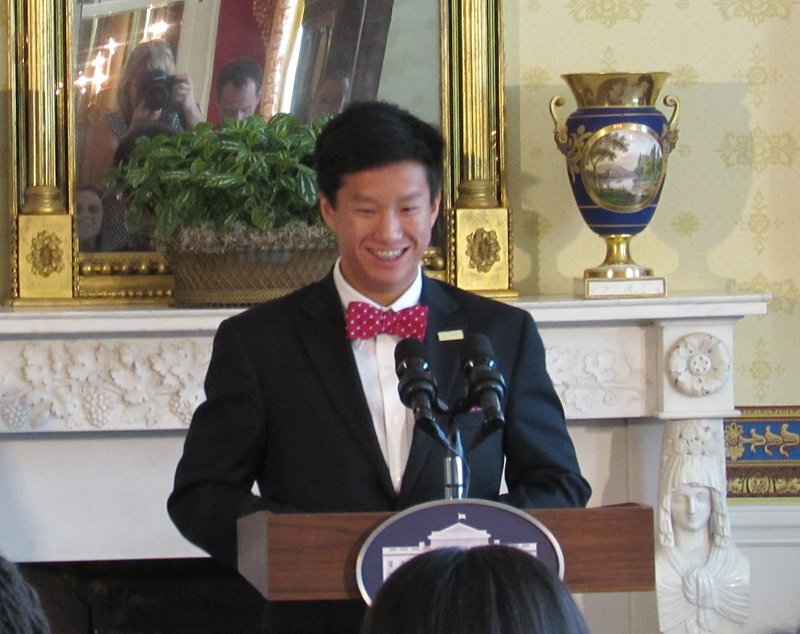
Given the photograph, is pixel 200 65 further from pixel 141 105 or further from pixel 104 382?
pixel 104 382

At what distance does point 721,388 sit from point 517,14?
1.05m

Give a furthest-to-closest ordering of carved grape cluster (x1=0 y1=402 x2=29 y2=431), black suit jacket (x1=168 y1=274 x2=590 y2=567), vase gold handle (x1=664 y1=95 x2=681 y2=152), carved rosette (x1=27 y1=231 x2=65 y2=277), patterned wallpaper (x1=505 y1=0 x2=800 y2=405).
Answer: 1. patterned wallpaper (x1=505 y1=0 x2=800 y2=405)
2. carved rosette (x1=27 y1=231 x2=65 y2=277)
3. vase gold handle (x1=664 y1=95 x2=681 y2=152)
4. carved grape cluster (x1=0 y1=402 x2=29 y2=431)
5. black suit jacket (x1=168 y1=274 x2=590 y2=567)

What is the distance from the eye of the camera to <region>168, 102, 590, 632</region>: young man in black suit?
1.93 m

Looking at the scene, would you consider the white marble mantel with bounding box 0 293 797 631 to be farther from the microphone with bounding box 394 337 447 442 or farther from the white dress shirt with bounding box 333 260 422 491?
the microphone with bounding box 394 337 447 442

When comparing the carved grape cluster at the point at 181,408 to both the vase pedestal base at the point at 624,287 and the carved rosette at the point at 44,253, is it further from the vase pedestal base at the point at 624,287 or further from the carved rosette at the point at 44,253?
the vase pedestal base at the point at 624,287

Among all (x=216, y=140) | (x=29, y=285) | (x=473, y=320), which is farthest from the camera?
(x=29, y=285)

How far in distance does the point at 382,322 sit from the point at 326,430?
17cm

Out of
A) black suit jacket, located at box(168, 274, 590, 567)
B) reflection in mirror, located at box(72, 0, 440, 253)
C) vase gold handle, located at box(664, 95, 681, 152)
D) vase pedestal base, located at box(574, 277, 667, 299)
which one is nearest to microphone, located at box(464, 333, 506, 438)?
black suit jacket, located at box(168, 274, 590, 567)

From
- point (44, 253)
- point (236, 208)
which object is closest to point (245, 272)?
point (236, 208)

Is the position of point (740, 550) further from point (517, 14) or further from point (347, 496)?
point (347, 496)

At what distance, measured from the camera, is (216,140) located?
3.11 m

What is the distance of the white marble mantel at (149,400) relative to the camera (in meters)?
3.18

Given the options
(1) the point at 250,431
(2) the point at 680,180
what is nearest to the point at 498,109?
(2) the point at 680,180

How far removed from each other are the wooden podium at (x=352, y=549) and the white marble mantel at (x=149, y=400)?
162 cm
